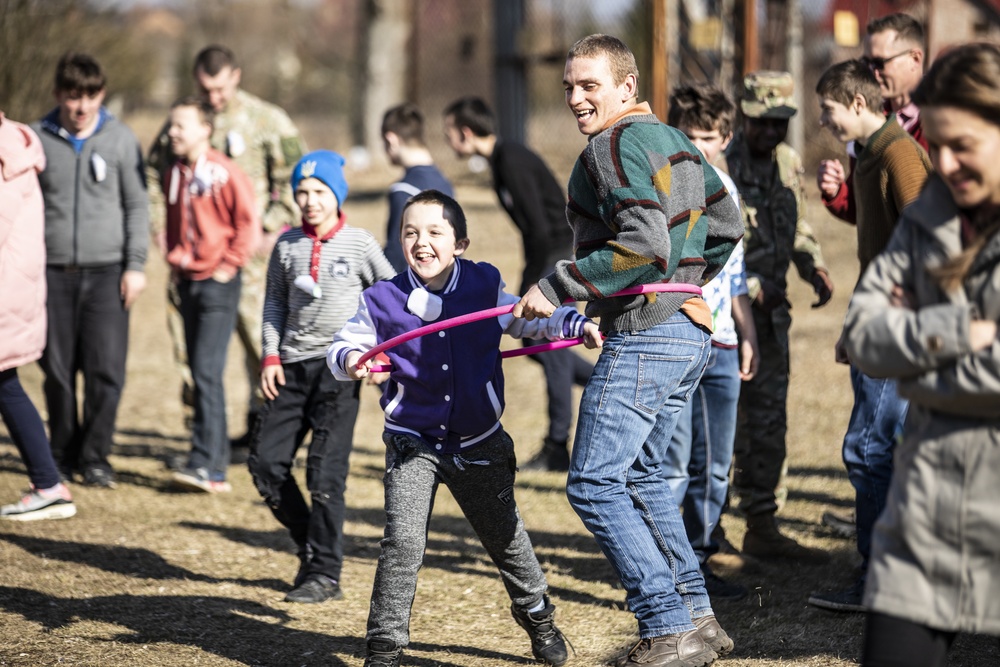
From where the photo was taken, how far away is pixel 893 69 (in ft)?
16.6

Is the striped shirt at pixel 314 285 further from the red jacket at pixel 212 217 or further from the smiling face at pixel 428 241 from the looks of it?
the red jacket at pixel 212 217

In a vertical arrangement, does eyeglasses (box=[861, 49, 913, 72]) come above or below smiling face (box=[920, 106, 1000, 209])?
above

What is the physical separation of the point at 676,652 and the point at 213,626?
2.02 meters

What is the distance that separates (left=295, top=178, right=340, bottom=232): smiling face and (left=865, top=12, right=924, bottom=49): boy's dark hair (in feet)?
8.33

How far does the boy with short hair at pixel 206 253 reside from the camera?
6.85 m

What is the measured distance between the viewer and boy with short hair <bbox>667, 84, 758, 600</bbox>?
4.88 m

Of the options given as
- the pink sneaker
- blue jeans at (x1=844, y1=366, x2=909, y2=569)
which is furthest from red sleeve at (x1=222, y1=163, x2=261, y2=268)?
blue jeans at (x1=844, y1=366, x2=909, y2=569)

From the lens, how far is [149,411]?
9.55m

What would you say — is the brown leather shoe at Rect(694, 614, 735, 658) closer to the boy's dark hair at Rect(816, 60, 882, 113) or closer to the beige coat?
the beige coat

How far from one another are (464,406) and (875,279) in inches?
63.1

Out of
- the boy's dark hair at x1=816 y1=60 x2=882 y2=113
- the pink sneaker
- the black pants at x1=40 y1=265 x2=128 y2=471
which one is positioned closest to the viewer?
the boy's dark hair at x1=816 y1=60 x2=882 y2=113

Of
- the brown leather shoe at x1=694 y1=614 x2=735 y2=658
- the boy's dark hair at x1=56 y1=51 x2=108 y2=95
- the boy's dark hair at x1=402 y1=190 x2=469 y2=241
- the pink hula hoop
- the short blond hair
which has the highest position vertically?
the boy's dark hair at x1=56 y1=51 x2=108 y2=95

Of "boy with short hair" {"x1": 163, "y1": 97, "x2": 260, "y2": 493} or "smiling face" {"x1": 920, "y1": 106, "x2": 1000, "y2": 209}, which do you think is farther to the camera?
"boy with short hair" {"x1": 163, "y1": 97, "x2": 260, "y2": 493}

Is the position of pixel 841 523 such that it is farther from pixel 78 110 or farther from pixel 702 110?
pixel 78 110
